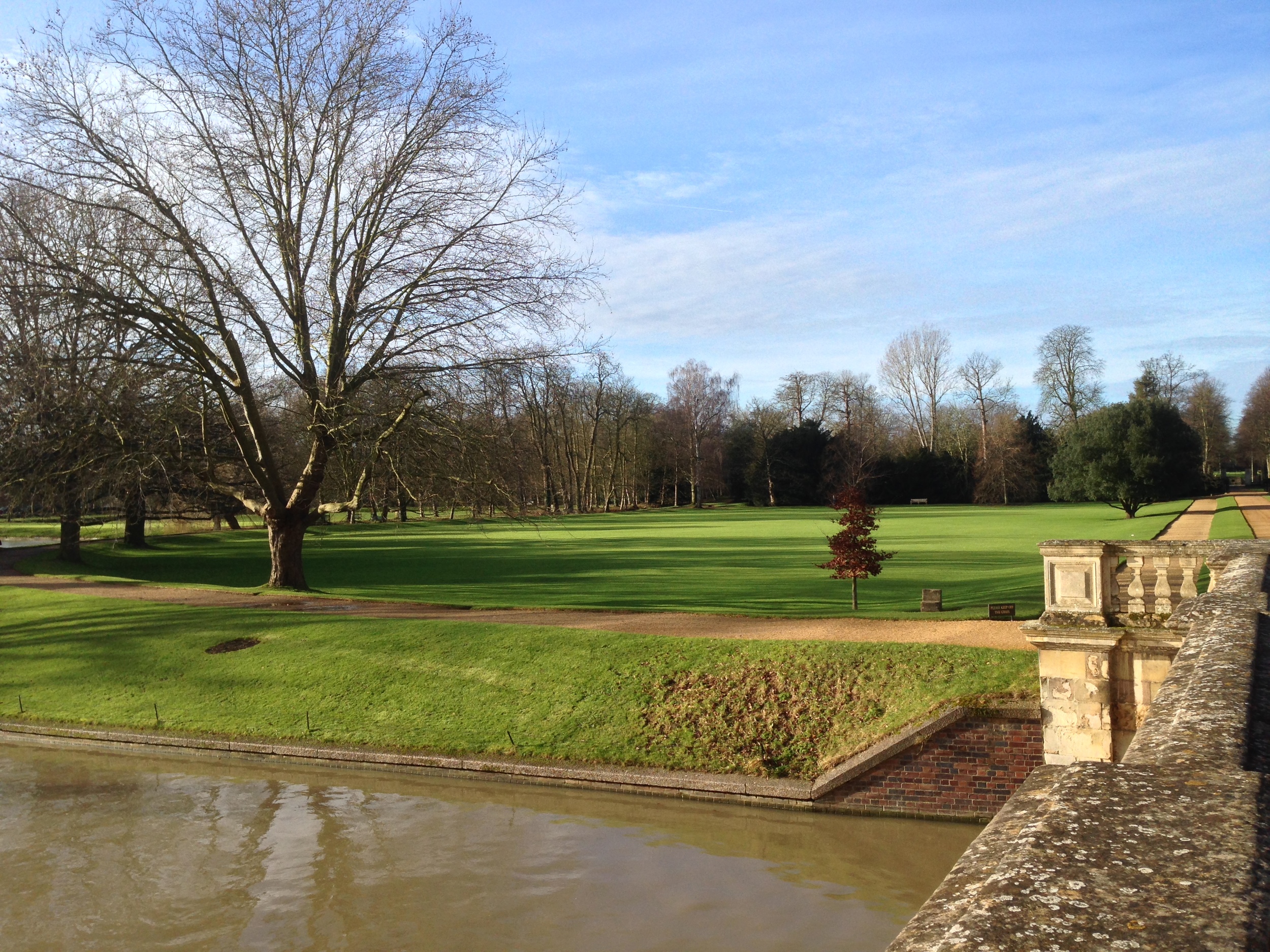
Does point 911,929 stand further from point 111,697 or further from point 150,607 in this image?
point 150,607

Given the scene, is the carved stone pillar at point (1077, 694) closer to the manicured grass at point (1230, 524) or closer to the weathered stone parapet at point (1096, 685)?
the weathered stone parapet at point (1096, 685)

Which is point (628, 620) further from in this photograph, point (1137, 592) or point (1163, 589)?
point (1163, 589)

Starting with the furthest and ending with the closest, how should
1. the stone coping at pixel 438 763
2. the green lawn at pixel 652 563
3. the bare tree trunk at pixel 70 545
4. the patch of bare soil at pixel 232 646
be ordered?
1. the bare tree trunk at pixel 70 545
2. the green lawn at pixel 652 563
3. the patch of bare soil at pixel 232 646
4. the stone coping at pixel 438 763

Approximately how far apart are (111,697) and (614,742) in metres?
8.94

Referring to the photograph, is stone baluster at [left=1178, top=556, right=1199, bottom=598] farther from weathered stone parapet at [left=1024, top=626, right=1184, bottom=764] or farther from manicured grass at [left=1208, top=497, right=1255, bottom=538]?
manicured grass at [left=1208, top=497, right=1255, bottom=538]

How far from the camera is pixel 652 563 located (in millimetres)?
31453

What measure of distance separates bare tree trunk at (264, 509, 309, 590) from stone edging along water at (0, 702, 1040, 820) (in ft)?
28.0

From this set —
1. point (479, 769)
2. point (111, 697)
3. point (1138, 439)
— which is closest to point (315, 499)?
point (111, 697)

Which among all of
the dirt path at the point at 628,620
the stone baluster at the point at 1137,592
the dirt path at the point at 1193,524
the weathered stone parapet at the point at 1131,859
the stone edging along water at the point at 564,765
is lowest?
the stone edging along water at the point at 564,765

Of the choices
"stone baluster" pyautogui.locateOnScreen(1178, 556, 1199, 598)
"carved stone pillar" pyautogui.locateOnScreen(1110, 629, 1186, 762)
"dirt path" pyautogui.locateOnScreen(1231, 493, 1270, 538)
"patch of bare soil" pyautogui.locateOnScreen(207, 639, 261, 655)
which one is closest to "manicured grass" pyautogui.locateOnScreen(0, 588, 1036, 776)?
"patch of bare soil" pyautogui.locateOnScreen(207, 639, 261, 655)

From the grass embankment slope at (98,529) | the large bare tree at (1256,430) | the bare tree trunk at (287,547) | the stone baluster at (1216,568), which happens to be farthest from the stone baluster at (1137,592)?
the large bare tree at (1256,430)

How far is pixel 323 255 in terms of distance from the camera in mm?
21250

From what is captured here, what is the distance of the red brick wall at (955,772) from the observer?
10.5 meters

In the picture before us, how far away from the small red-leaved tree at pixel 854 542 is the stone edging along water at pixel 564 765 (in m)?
7.63
